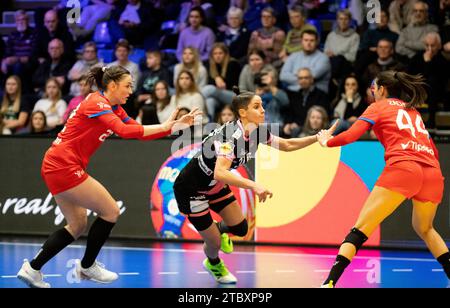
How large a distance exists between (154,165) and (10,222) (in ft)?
7.12

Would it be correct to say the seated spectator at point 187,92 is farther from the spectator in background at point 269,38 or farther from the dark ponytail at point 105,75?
the dark ponytail at point 105,75

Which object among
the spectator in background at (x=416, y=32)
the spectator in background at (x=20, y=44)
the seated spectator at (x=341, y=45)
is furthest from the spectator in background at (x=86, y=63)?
the spectator in background at (x=416, y=32)

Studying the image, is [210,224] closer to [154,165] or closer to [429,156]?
[429,156]

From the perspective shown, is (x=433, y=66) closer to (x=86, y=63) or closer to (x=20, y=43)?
(x=86, y=63)

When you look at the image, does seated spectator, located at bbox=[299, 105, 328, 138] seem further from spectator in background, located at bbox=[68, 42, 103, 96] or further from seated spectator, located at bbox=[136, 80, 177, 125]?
spectator in background, located at bbox=[68, 42, 103, 96]

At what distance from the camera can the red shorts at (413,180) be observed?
24.3 ft

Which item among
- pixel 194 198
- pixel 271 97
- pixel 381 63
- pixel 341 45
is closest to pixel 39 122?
pixel 271 97

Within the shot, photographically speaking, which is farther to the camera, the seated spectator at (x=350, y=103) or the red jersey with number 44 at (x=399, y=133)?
A: the seated spectator at (x=350, y=103)

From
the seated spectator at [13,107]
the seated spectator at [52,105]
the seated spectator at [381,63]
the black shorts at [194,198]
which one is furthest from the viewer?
the seated spectator at [13,107]

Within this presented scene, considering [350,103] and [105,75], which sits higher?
[105,75]

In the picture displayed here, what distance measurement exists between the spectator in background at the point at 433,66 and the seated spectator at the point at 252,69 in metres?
2.09

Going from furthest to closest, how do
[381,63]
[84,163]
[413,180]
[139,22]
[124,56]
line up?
1. [139,22]
2. [124,56]
3. [381,63]
4. [84,163]
5. [413,180]

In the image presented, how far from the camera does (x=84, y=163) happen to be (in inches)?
314

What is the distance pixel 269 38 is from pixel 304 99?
1.68 m
